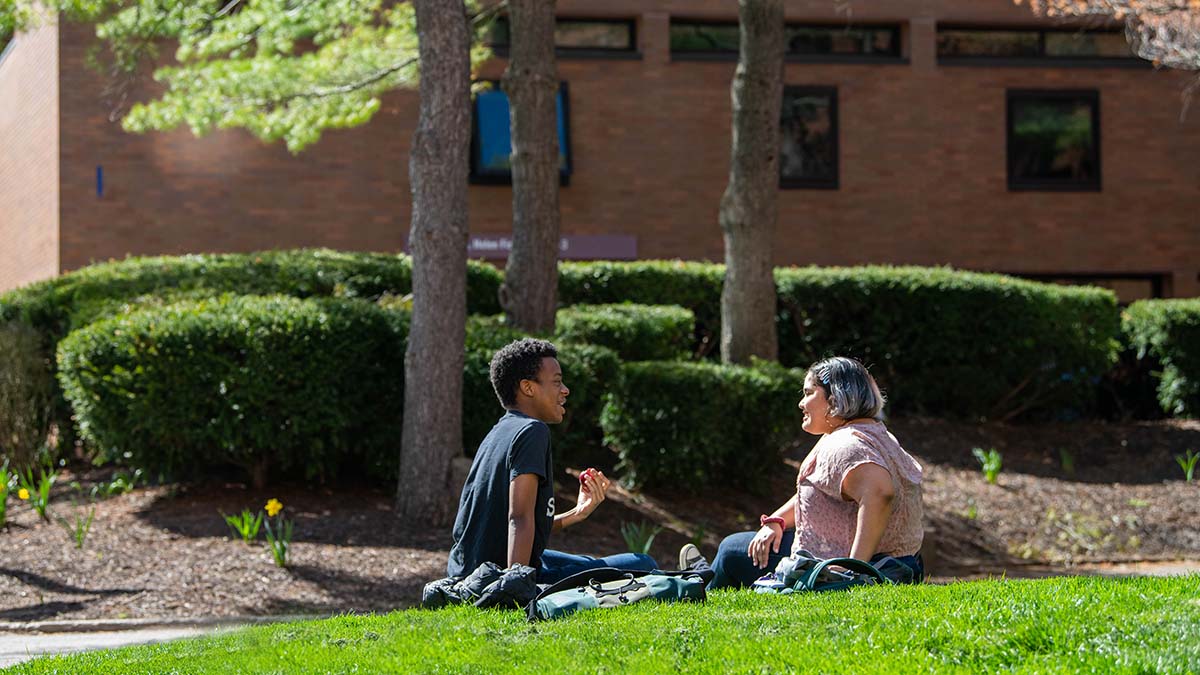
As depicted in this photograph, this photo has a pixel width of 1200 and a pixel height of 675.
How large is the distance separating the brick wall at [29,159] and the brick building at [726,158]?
0.07 meters

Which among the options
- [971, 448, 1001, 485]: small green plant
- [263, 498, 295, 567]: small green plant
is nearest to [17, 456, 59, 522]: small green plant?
[263, 498, 295, 567]: small green plant

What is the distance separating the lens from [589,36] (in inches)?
756

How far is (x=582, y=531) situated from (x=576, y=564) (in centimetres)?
418

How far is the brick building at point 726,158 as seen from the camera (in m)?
17.9

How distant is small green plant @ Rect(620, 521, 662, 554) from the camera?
9137 millimetres

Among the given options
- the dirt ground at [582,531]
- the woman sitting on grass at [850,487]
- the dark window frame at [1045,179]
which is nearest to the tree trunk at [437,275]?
the dirt ground at [582,531]

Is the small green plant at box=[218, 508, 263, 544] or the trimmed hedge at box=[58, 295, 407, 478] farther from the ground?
the trimmed hedge at box=[58, 295, 407, 478]

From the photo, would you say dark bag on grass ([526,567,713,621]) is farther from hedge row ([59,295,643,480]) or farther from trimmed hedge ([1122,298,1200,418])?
trimmed hedge ([1122,298,1200,418])

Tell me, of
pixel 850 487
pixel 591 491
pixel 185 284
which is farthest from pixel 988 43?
pixel 591 491

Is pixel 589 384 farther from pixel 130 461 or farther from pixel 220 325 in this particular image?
pixel 130 461

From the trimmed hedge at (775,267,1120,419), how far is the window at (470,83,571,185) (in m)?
5.15

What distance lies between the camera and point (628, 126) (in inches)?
751

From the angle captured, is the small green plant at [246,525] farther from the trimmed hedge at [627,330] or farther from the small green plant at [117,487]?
the trimmed hedge at [627,330]

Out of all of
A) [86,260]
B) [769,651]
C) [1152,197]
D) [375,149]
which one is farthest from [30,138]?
[769,651]
